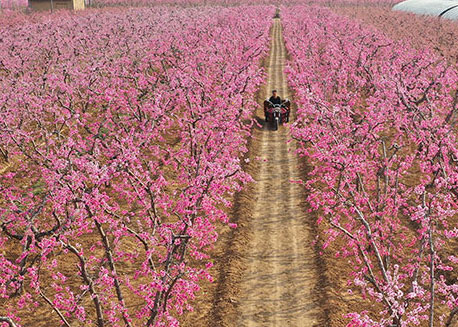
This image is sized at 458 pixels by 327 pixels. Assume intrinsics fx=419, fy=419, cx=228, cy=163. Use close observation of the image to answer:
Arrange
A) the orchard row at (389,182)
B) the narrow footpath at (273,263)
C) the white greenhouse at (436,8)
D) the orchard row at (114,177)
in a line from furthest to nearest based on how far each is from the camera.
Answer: the white greenhouse at (436,8) → the narrow footpath at (273,263) → the orchard row at (114,177) → the orchard row at (389,182)

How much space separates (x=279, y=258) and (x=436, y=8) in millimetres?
64826

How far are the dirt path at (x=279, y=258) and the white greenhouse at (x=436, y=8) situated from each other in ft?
163

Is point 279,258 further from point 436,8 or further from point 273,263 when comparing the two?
point 436,8

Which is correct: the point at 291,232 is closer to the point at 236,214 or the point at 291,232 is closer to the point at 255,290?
the point at 236,214

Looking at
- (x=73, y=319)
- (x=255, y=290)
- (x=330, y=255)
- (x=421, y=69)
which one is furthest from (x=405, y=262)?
(x=421, y=69)

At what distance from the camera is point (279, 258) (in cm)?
1366

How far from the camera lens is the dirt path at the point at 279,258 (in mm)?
11477

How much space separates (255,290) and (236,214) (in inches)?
169

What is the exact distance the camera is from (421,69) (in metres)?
22.1

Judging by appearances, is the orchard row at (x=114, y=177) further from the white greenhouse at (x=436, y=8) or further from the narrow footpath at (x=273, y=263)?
the white greenhouse at (x=436, y=8)

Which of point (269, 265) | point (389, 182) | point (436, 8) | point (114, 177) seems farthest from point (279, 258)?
point (436, 8)

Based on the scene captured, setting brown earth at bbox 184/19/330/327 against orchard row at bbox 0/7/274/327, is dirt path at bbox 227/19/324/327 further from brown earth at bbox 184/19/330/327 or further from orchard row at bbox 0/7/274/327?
orchard row at bbox 0/7/274/327

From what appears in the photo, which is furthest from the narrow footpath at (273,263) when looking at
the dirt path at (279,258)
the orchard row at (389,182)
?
the orchard row at (389,182)

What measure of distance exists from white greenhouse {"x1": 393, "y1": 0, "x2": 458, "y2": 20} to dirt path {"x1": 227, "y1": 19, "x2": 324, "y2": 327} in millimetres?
49747
